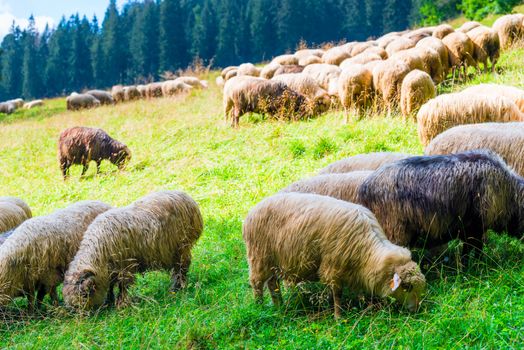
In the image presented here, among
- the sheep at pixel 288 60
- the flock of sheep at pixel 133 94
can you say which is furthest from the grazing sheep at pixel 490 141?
the flock of sheep at pixel 133 94

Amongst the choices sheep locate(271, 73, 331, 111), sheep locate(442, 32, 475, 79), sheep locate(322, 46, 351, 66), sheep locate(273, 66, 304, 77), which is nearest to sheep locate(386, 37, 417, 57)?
sheep locate(442, 32, 475, 79)

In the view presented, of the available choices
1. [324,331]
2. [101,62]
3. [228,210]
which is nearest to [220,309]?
[324,331]

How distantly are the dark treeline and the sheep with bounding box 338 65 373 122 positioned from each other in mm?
50091

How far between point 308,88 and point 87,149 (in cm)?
534

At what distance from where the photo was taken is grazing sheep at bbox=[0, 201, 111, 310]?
5.64 m

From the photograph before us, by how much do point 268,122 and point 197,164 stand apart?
8.59 feet

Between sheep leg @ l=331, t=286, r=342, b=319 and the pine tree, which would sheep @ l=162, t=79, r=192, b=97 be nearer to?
sheep leg @ l=331, t=286, r=342, b=319

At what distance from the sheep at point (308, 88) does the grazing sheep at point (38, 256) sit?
8.08 meters

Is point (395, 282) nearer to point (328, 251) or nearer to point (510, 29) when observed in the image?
point (328, 251)

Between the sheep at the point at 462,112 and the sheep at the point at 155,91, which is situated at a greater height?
the sheep at the point at 462,112

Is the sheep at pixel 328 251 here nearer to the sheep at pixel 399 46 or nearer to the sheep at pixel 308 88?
the sheep at pixel 308 88

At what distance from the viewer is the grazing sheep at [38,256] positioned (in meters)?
5.64

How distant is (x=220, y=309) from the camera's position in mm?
5016

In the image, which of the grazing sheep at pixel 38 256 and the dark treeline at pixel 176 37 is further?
the dark treeline at pixel 176 37
